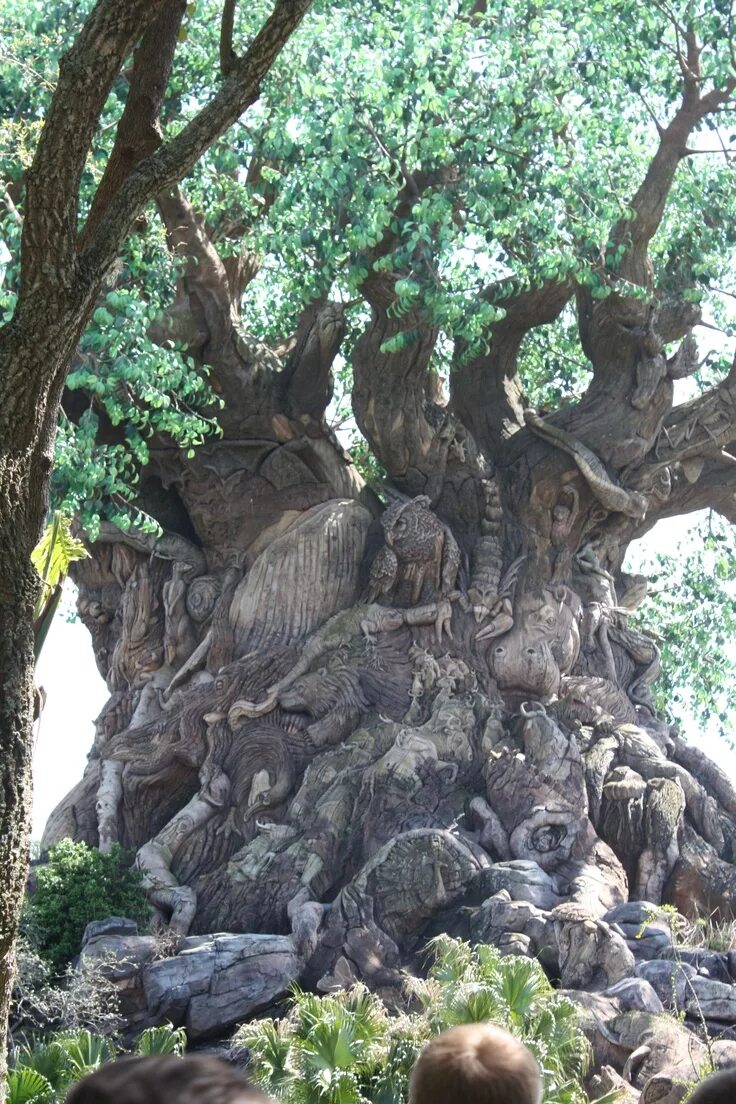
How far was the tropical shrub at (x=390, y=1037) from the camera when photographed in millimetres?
7160

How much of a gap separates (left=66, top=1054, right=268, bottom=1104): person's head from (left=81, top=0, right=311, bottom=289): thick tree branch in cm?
369

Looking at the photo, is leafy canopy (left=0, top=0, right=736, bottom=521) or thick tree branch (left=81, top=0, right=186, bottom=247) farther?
leafy canopy (left=0, top=0, right=736, bottom=521)

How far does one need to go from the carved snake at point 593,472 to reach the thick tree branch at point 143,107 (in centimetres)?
801

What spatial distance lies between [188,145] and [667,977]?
6.84 metres

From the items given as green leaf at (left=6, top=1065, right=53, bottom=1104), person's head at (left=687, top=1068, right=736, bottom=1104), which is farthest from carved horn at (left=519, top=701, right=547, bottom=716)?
person's head at (left=687, top=1068, right=736, bottom=1104)

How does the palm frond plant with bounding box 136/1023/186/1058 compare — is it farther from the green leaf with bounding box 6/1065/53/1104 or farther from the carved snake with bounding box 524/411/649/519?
the carved snake with bounding box 524/411/649/519

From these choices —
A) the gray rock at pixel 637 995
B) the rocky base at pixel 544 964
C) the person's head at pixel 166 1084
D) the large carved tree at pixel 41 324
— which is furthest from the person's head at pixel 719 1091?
the gray rock at pixel 637 995

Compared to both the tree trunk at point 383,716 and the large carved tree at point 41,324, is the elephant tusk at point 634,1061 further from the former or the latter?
the large carved tree at point 41,324

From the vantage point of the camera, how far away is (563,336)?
16.2 meters

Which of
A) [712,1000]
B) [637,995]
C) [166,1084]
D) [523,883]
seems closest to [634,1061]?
[637,995]

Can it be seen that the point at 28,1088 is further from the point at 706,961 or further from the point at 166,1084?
the point at 166,1084

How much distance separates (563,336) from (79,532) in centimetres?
623

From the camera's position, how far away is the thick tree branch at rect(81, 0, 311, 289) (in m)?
5.26

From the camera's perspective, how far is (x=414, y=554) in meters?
12.8
